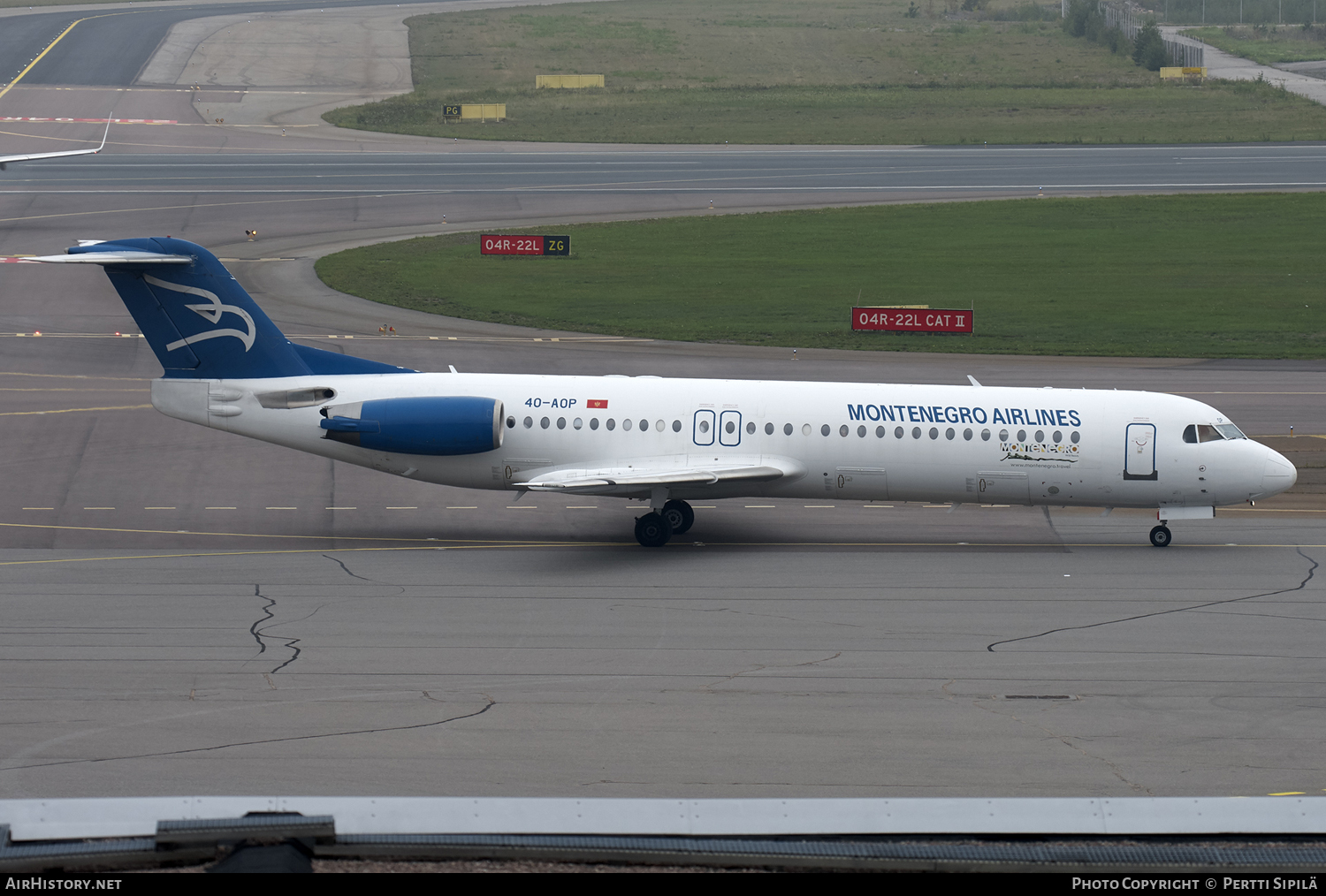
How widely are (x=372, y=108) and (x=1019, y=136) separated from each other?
45829 millimetres

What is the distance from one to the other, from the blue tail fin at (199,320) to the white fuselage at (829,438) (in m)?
0.40

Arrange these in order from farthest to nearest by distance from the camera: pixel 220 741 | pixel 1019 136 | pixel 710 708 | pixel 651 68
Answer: pixel 651 68 → pixel 1019 136 → pixel 710 708 → pixel 220 741

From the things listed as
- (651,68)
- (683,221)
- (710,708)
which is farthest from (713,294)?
(651,68)

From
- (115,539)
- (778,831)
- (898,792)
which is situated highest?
(778,831)

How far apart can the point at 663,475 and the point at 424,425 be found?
5305mm

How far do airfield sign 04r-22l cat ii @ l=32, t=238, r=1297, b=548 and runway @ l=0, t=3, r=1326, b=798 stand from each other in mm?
1395

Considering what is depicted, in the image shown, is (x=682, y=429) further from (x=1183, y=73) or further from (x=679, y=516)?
(x=1183, y=73)

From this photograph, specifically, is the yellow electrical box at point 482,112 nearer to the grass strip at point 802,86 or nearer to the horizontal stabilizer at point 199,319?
the grass strip at point 802,86

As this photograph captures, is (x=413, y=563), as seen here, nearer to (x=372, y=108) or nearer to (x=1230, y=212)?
(x=1230, y=212)

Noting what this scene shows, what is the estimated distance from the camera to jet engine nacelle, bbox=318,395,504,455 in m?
29.8

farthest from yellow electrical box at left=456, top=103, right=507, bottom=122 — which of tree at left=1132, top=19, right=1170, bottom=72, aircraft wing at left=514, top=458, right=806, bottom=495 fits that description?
aircraft wing at left=514, top=458, right=806, bottom=495

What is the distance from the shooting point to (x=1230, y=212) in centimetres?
7056

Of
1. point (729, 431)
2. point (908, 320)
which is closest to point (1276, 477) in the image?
point (729, 431)

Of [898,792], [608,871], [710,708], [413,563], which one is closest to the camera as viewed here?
[608,871]
